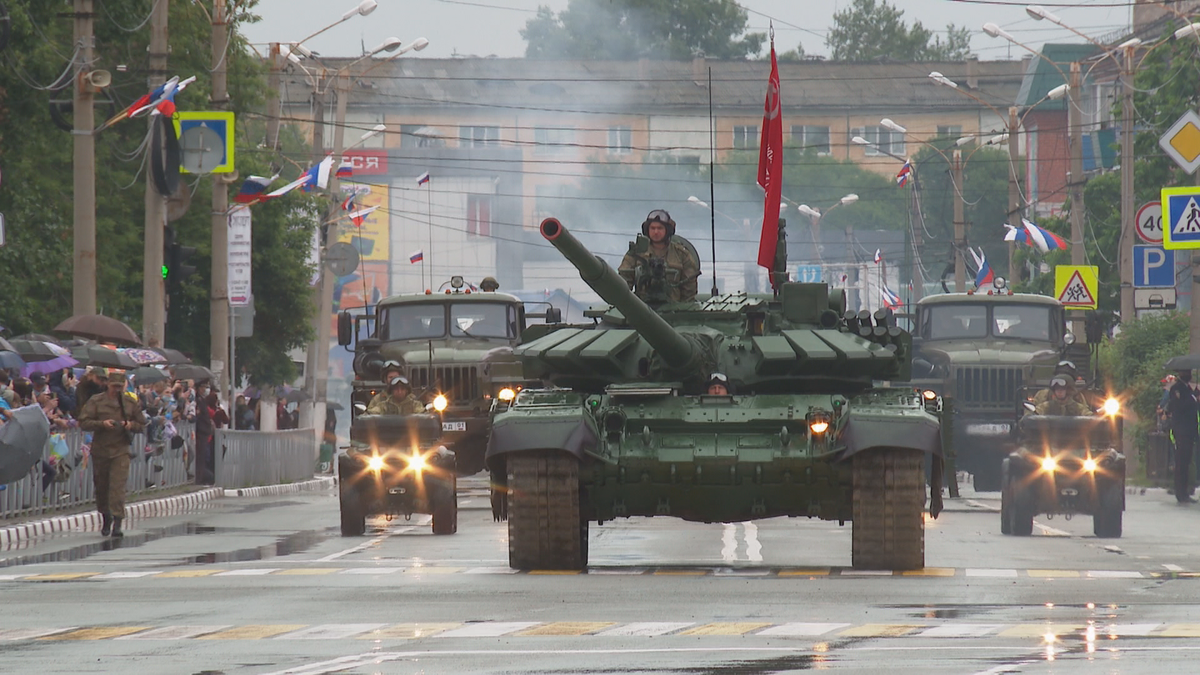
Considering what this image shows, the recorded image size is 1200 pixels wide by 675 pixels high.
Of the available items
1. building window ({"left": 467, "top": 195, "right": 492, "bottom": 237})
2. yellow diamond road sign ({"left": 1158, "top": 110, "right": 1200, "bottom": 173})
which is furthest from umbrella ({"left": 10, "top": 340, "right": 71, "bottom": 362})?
building window ({"left": 467, "top": 195, "right": 492, "bottom": 237})

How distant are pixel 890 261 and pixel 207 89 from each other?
4727 centimetres

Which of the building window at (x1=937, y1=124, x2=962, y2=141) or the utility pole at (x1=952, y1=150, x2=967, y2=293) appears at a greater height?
the building window at (x1=937, y1=124, x2=962, y2=141)

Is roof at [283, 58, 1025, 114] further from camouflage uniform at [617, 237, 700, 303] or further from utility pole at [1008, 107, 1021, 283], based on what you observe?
camouflage uniform at [617, 237, 700, 303]

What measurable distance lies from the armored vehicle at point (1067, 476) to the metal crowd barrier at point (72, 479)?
32.5 feet

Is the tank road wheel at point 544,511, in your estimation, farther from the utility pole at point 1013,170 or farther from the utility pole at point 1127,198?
the utility pole at point 1013,170

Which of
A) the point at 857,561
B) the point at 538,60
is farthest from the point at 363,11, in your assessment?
the point at 538,60

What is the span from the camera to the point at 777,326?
58.6 feet

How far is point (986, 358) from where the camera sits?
30.5 m

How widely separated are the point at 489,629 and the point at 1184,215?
21.0m

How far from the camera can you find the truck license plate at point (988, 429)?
30.3m

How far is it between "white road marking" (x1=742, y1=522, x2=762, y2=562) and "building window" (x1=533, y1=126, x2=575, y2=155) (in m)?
66.5

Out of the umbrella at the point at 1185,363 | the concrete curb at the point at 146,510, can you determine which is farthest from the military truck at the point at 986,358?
the concrete curb at the point at 146,510

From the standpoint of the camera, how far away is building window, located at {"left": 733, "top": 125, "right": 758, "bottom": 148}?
98.1 m

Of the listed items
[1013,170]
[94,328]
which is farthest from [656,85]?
[94,328]
